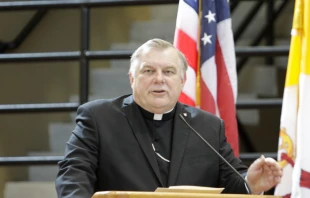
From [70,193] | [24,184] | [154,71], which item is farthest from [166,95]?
[24,184]

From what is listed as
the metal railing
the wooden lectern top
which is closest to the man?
the wooden lectern top

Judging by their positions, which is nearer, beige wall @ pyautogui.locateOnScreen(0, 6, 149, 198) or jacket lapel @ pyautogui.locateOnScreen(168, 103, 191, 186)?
jacket lapel @ pyautogui.locateOnScreen(168, 103, 191, 186)

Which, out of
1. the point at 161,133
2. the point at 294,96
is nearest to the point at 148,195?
the point at 161,133

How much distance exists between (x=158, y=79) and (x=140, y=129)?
9.1 inches

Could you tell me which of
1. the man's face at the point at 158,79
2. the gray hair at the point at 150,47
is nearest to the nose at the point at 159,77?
the man's face at the point at 158,79

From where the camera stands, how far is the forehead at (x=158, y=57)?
318 centimetres

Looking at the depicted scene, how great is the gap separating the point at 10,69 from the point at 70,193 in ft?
10.6

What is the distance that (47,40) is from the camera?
20.2ft

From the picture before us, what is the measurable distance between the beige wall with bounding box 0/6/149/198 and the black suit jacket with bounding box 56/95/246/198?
108 inches

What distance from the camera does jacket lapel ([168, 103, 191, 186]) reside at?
315 cm

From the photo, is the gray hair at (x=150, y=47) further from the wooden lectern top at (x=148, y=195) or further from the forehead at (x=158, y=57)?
the wooden lectern top at (x=148, y=195)

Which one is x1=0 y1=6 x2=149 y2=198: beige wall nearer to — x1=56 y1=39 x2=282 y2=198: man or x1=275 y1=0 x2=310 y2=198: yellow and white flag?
x1=275 y1=0 x2=310 y2=198: yellow and white flag

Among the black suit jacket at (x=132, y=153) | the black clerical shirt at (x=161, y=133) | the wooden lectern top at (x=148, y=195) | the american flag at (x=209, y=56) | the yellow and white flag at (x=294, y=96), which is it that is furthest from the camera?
the american flag at (x=209, y=56)

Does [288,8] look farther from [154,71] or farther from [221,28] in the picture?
[154,71]
